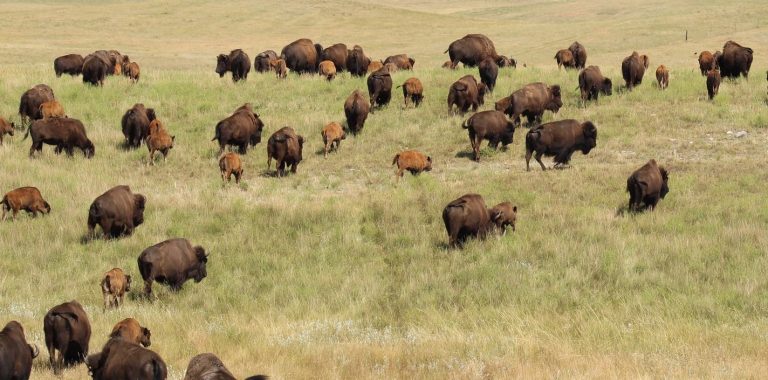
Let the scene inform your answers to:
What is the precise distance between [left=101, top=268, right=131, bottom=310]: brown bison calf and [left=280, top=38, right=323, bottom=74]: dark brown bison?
17.0m

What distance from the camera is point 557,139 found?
19.3 metres

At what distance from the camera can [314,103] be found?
25.3m

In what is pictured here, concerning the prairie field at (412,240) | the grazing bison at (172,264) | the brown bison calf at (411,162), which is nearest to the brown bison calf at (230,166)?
the prairie field at (412,240)

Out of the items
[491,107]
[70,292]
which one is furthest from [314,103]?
[70,292]

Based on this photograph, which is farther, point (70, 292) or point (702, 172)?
point (702, 172)

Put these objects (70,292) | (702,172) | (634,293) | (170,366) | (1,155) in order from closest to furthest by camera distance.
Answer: (170,366), (634,293), (70,292), (702,172), (1,155)

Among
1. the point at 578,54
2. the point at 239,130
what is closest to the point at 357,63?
the point at 239,130

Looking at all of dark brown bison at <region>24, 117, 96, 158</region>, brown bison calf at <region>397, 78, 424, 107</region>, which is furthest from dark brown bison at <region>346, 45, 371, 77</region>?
dark brown bison at <region>24, 117, 96, 158</region>

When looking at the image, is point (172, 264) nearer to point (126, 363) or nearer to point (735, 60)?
point (126, 363)

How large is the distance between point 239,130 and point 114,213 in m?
6.39

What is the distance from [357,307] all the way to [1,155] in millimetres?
11835

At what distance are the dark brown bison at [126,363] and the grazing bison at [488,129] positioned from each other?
13703 millimetres

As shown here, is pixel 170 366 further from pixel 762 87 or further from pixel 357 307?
pixel 762 87

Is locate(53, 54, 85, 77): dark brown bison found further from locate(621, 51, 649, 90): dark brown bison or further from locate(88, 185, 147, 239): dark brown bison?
locate(621, 51, 649, 90): dark brown bison
